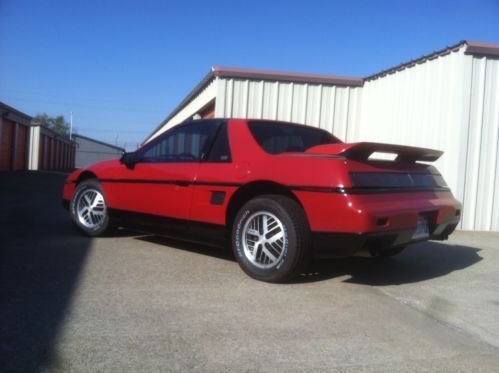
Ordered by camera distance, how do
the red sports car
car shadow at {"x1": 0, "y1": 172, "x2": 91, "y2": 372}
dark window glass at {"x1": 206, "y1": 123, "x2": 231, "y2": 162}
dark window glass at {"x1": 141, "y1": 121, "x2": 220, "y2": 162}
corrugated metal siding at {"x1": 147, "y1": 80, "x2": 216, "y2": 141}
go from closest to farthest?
car shadow at {"x1": 0, "y1": 172, "x2": 91, "y2": 372}
the red sports car
dark window glass at {"x1": 206, "y1": 123, "x2": 231, "y2": 162}
dark window glass at {"x1": 141, "y1": 121, "x2": 220, "y2": 162}
corrugated metal siding at {"x1": 147, "y1": 80, "x2": 216, "y2": 141}

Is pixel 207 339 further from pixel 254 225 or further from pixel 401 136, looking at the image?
pixel 401 136

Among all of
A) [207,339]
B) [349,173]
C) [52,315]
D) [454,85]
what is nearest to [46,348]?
[52,315]

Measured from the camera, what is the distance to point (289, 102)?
33.6 ft

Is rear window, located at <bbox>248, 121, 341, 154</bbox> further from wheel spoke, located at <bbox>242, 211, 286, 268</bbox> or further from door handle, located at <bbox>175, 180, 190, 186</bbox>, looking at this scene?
door handle, located at <bbox>175, 180, 190, 186</bbox>

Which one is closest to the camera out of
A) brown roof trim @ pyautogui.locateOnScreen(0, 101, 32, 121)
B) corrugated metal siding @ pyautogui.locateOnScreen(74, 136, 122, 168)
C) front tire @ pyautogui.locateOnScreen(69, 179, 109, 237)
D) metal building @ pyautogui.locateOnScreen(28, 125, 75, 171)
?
front tire @ pyautogui.locateOnScreen(69, 179, 109, 237)

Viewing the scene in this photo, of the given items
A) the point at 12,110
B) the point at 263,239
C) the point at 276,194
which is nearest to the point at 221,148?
the point at 276,194

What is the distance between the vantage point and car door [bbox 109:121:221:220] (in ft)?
16.1

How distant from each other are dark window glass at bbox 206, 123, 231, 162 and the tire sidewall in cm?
58

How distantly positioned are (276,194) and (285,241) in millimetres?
448

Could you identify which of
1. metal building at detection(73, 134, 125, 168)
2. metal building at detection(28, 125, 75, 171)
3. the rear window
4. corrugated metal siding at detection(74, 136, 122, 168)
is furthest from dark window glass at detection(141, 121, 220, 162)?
metal building at detection(73, 134, 125, 168)

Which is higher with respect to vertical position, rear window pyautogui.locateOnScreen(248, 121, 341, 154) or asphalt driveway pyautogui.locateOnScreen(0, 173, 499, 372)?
rear window pyautogui.locateOnScreen(248, 121, 341, 154)

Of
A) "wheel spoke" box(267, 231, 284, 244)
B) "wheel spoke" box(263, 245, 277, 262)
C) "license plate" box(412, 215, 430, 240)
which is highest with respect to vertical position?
"license plate" box(412, 215, 430, 240)

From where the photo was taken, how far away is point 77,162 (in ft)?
221

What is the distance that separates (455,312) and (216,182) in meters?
2.22
